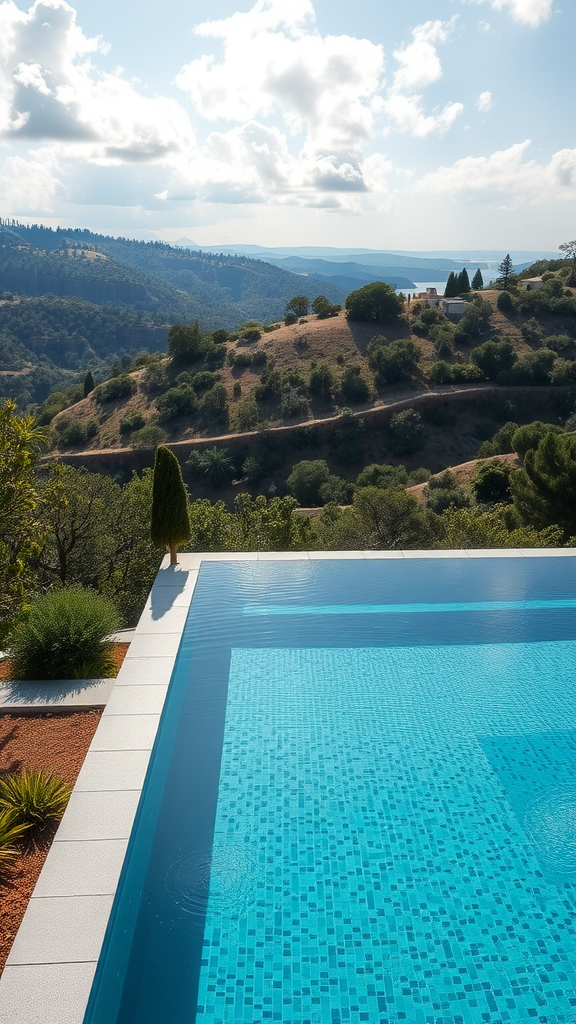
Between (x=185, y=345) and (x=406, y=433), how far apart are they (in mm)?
20315

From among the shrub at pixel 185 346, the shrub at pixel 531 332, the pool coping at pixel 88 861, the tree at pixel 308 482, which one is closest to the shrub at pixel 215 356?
the shrub at pixel 185 346

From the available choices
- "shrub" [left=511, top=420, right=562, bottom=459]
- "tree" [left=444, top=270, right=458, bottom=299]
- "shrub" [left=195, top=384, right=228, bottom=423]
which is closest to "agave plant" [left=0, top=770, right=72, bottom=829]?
"shrub" [left=511, top=420, right=562, bottom=459]

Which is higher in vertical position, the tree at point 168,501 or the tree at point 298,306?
the tree at point 298,306

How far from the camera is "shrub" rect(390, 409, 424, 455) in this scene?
4012 centimetres

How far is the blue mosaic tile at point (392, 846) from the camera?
3971 mm

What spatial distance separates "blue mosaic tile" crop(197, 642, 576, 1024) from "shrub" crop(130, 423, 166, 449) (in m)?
35.9

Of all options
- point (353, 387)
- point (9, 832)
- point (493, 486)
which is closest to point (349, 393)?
point (353, 387)

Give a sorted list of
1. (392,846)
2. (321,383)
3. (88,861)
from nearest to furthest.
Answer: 1. (88,861)
2. (392,846)
3. (321,383)

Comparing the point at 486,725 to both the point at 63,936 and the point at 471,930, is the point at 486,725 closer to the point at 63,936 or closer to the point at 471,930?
the point at 471,930

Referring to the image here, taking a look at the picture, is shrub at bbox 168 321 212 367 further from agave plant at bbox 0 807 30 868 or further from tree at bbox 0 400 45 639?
agave plant at bbox 0 807 30 868

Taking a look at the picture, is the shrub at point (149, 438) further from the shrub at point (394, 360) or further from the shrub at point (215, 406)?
the shrub at point (394, 360)

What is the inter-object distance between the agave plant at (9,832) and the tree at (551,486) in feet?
46.1

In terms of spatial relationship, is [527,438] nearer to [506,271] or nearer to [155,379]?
[155,379]

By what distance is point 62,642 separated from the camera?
7.34 m
